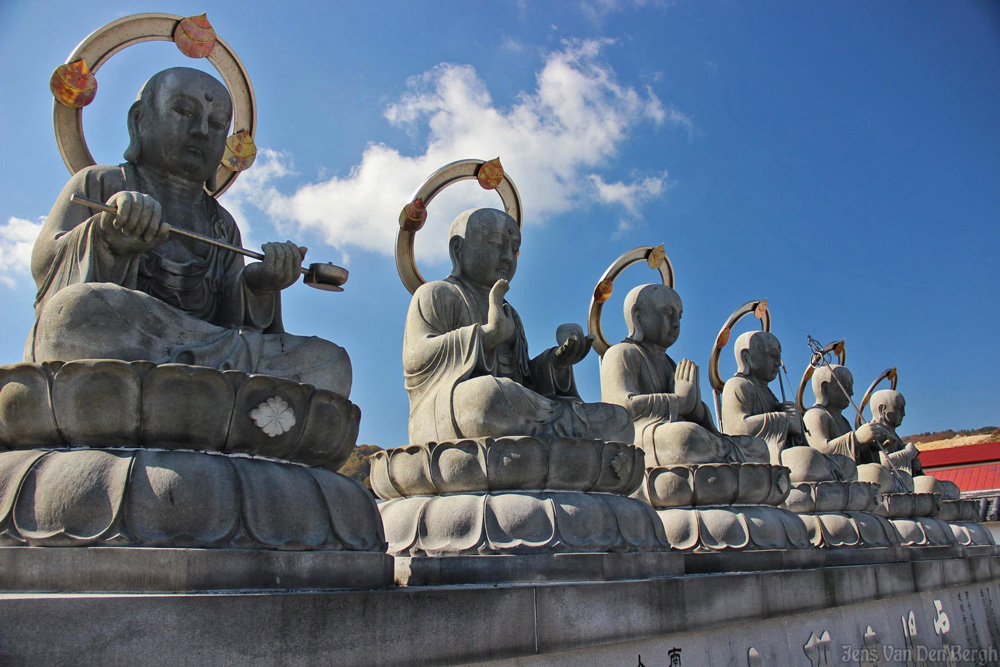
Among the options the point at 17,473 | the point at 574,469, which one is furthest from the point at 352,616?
the point at 574,469

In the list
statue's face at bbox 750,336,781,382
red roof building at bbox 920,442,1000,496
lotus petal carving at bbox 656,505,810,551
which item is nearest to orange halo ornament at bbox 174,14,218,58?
lotus petal carving at bbox 656,505,810,551

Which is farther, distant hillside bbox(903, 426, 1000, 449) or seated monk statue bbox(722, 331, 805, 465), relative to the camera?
distant hillside bbox(903, 426, 1000, 449)

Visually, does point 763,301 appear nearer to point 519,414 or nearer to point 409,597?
point 519,414

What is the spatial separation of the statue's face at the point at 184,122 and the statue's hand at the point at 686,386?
15.1ft

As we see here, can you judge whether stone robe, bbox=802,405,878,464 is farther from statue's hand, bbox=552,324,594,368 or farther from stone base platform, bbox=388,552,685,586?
stone base platform, bbox=388,552,685,586

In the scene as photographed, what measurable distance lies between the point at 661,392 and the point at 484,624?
184 inches

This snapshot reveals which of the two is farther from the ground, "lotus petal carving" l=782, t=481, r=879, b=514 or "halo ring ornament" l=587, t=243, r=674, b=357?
"halo ring ornament" l=587, t=243, r=674, b=357

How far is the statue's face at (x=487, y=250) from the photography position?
6.09 m

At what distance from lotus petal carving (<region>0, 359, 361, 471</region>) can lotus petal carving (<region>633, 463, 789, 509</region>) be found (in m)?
3.86

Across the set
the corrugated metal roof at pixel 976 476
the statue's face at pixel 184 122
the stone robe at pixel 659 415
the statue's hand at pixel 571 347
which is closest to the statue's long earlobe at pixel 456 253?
the statue's hand at pixel 571 347

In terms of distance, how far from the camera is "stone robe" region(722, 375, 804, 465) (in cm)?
857

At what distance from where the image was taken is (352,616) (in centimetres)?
259

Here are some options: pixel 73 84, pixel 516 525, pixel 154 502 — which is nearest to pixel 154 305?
pixel 154 502

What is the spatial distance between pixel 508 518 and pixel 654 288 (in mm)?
4002
